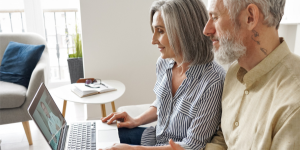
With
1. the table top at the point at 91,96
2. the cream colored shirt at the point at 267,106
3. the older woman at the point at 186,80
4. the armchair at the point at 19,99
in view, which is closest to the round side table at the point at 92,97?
the table top at the point at 91,96

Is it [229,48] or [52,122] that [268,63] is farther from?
[52,122]

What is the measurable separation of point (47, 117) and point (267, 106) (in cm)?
81

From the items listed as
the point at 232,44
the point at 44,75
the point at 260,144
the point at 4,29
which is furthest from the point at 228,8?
the point at 4,29

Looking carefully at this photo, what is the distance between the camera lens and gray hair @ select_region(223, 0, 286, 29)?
2.52 ft

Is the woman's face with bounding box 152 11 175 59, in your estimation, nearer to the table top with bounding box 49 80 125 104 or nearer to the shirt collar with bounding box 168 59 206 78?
the shirt collar with bounding box 168 59 206 78

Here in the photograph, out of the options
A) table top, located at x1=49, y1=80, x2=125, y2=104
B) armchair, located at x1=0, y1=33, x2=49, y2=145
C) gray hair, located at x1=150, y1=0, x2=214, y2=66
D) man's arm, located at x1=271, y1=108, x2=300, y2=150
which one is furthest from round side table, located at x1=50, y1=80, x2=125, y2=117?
man's arm, located at x1=271, y1=108, x2=300, y2=150

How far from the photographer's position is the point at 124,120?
136cm

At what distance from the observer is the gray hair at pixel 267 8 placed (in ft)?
2.52

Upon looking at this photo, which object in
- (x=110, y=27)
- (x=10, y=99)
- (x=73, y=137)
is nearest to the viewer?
(x=73, y=137)

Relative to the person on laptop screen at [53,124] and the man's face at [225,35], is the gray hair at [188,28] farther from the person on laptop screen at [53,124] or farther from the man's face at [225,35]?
the person on laptop screen at [53,124]

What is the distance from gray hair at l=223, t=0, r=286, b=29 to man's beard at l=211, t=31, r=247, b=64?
72 millimetres

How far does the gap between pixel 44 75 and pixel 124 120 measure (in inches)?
43.9

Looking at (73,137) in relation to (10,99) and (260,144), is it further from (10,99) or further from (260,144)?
(10,99)

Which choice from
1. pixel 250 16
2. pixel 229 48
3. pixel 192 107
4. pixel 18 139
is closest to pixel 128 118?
pixel 192 107
